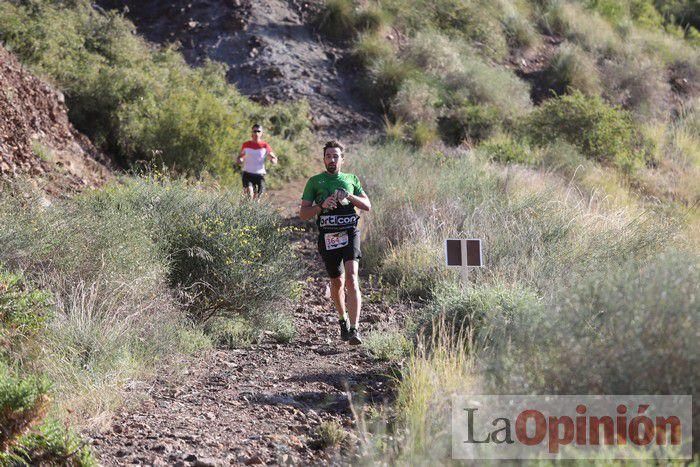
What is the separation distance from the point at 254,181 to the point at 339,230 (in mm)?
5414

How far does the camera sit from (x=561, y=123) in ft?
56.7

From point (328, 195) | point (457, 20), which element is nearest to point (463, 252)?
point (328, 195)

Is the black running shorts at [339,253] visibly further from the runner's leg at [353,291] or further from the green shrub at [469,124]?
the green shrub at [469,124]

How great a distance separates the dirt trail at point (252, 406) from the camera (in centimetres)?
449

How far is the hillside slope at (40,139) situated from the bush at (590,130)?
1002 cm

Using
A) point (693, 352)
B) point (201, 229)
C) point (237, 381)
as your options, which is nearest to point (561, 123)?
point (201, 229)

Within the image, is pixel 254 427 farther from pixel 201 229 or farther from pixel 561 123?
pixel 561 123

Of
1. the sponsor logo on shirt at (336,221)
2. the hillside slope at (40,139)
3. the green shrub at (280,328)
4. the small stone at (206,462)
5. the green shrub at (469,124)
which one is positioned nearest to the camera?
the small stone at (206,462)

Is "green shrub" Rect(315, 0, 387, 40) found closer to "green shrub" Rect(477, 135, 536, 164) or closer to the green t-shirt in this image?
"green shrub" Rect(477, 135, 536, 164)

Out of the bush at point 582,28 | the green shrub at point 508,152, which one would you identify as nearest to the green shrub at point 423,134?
the green shrub at point 508,152

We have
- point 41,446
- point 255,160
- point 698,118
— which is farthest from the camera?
point 698,118

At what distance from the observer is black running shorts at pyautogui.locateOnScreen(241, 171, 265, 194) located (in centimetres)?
1237

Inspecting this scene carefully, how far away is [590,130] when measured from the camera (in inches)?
664

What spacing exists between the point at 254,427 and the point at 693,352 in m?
2.91
